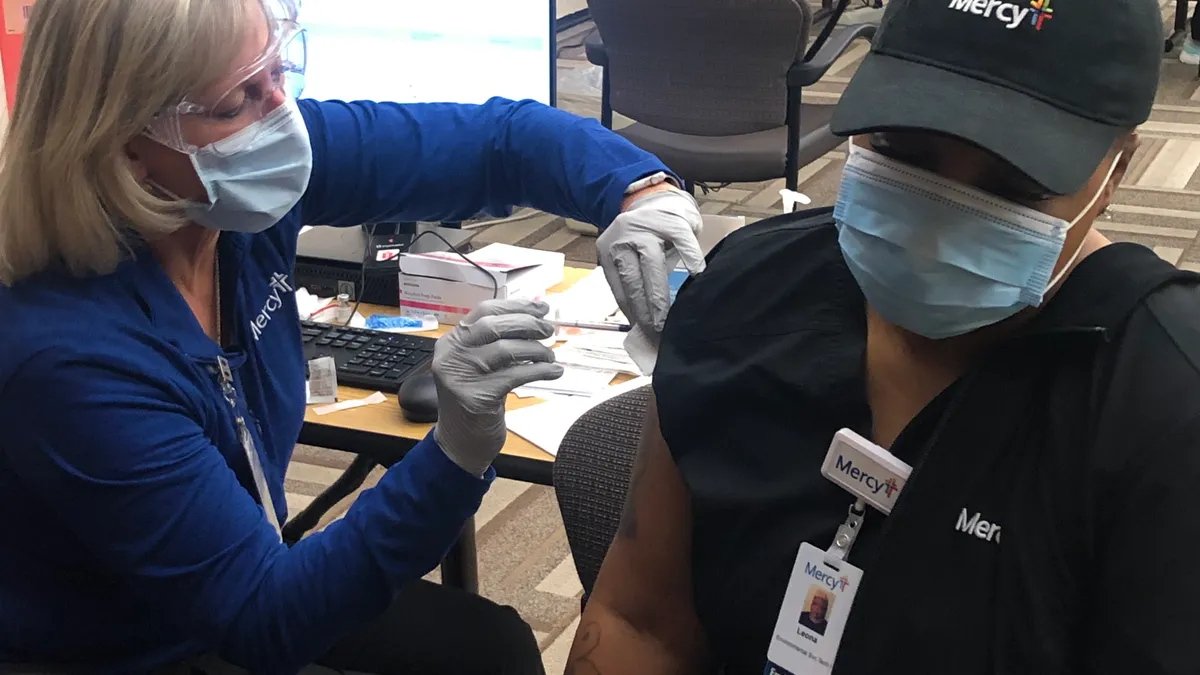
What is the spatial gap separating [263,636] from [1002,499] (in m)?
0.81

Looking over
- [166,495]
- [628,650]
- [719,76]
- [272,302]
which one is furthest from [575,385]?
[719,76]

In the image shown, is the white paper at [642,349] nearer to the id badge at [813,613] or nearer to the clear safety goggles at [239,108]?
the id badge at [813,613]

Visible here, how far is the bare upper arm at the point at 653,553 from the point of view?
1.28 metres

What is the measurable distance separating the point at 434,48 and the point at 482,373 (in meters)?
1.08

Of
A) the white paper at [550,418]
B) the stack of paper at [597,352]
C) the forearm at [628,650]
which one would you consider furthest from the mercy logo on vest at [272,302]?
the forearm at [628,650]

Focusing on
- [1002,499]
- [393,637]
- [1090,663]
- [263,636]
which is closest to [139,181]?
[263,636]

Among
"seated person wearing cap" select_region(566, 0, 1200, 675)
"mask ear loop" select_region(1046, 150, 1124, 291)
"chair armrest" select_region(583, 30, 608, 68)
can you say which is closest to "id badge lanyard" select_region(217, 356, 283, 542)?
"seated person wearing cap" select_region(566, 0, 1200, 675)

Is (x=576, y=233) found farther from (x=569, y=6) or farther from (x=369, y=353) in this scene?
(x=569, y=6)

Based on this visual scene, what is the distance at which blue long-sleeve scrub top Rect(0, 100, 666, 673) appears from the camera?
4.09 feet

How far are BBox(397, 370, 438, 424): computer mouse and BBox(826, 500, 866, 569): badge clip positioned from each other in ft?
2.41

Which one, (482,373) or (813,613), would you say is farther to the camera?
(482,373)

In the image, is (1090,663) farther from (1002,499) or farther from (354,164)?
(354,164)

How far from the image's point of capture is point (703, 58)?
3.36m

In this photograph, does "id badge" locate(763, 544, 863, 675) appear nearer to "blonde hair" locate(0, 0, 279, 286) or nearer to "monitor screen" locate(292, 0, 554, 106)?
"blonde hair" locate(0, 0, 279, 286)
